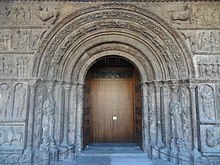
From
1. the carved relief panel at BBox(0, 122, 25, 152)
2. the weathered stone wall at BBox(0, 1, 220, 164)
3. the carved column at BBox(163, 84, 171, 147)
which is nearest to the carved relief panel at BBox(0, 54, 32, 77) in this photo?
the weathered stone wall at BBox(0, 1, 220, 164)

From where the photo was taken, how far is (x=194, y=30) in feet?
14.8

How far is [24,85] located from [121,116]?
3.60 meters

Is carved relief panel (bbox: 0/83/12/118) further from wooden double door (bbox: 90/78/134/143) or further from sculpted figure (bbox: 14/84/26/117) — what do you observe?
wooden double door (bbox: 90/78/134/143)

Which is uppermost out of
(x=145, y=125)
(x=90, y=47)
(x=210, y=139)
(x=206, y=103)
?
(x=90, y=47)

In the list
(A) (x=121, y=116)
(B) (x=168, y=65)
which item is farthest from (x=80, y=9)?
(A) (x=121, y=116)

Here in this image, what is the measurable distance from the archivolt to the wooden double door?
197 cm

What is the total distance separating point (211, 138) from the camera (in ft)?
13.7

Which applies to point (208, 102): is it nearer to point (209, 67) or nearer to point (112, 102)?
point (209, 67)

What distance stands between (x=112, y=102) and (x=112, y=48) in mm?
2422

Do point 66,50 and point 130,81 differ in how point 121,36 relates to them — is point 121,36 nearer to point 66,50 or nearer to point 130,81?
point 66,50

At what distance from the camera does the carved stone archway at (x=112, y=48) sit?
4516mm

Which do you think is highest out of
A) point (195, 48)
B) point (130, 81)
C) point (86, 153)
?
point (195, 48)

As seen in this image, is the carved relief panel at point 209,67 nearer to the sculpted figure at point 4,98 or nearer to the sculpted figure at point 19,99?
the sculpted figure at point 19,99

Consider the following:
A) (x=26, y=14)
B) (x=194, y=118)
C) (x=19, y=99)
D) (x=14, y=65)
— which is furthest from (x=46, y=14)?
(x=194, y=118)
